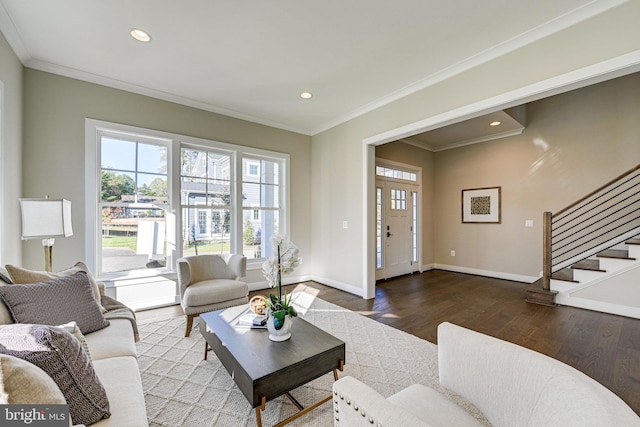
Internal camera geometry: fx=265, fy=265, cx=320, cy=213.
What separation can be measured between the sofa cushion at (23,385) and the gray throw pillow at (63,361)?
122 millimetres

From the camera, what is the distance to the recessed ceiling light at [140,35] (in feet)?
7.81

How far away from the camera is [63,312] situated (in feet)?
5.26

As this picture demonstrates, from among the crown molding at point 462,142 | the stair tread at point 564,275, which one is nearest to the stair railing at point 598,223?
the stair tread at point 564,275

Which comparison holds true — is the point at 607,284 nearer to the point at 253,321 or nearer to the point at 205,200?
the point at 253,321

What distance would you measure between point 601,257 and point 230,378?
4.67m

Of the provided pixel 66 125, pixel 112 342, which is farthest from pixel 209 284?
pixel 66 125

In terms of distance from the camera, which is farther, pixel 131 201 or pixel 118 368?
pixel 131 201

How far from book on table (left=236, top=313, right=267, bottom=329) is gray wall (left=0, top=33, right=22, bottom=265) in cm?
213

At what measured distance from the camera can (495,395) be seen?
1015mm

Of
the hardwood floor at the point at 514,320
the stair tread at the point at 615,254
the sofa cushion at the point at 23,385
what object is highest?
the sofa cushion at the point at 23,385

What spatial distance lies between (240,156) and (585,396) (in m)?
4.36

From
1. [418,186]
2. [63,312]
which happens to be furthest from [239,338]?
[418,186]

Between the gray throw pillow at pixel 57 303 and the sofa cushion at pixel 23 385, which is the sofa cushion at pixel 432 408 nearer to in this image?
the sofa cushion at pixel 23 385

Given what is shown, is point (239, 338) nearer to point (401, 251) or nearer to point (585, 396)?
point (585, 396)
